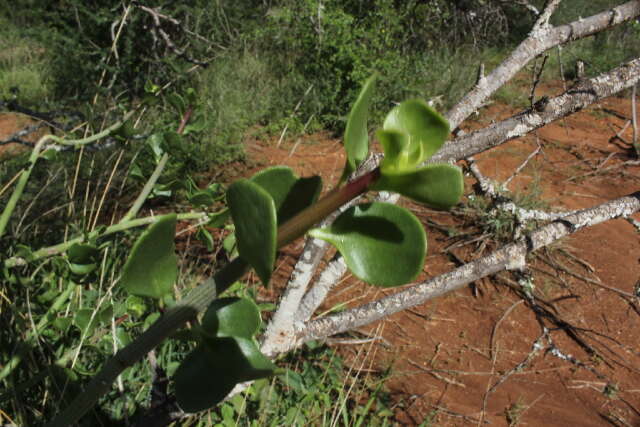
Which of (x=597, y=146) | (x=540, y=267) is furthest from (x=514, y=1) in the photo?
(x=597, y=146)

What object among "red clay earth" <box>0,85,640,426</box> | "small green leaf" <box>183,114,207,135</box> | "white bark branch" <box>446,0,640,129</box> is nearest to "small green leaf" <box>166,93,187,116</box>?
"small green leaf" <box>183,114,207,135</box>

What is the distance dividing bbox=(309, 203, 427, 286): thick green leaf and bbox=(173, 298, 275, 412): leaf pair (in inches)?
2.9

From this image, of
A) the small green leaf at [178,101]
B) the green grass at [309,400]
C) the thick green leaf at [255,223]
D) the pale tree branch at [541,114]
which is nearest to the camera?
the thick green leaf at [255,223]

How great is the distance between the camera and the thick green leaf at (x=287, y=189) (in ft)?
0.83

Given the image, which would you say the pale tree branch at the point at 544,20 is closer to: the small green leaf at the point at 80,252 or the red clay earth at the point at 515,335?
the red clay earth at the point at 515,335

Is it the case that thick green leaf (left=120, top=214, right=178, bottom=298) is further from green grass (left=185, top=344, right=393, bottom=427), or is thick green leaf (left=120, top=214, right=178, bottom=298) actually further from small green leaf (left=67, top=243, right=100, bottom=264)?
green grass (left=185, top=344, right=393, bottom=427)

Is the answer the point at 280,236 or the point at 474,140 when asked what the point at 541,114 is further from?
the point at 280,236

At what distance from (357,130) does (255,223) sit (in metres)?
0.06

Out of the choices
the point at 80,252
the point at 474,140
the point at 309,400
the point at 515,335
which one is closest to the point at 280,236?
the point at 474,140

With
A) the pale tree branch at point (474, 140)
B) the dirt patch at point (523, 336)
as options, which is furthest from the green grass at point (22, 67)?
the pale tree branch at point (474, 140)

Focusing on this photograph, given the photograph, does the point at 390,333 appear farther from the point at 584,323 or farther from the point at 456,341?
the point at 584,323

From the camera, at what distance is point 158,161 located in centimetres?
76

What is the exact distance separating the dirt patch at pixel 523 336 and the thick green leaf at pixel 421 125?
0.95 meters

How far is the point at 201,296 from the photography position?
0.80ft
